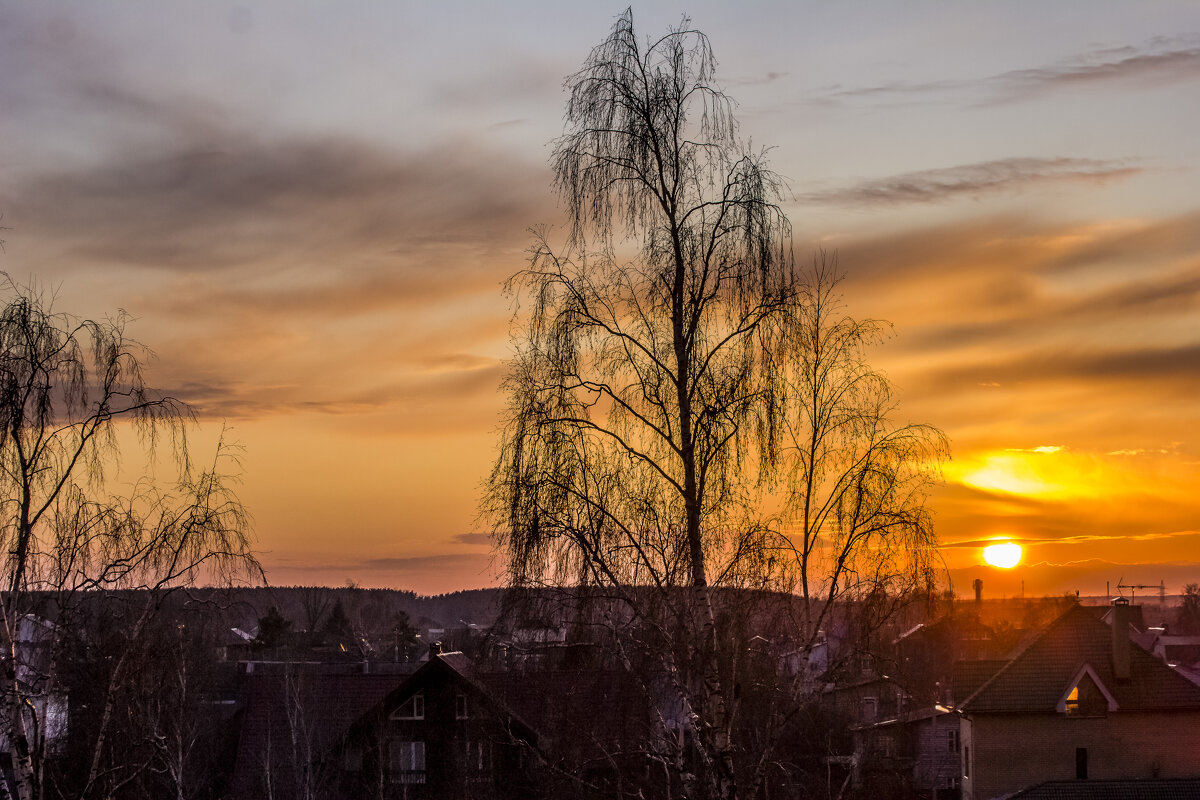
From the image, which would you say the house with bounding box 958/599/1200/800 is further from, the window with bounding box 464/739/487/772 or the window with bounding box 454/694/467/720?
the window with bounding box 454/694/467/720

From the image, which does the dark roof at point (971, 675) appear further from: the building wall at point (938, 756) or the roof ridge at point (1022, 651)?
the building wall at point (938, 756)

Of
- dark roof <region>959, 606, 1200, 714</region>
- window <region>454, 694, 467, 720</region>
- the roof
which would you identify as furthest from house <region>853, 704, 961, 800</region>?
window <region>454, 694, 467, 720</region>

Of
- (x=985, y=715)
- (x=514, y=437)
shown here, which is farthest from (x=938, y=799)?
(x=514, y=437)

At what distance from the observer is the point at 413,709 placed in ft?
156

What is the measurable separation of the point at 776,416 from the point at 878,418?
1.73 metres

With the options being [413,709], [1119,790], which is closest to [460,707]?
[413,709]

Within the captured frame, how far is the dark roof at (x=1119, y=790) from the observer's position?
126 feet

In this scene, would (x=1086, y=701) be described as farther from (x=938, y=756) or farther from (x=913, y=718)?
(x=913, y=718)

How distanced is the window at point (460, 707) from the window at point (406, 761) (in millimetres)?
1948

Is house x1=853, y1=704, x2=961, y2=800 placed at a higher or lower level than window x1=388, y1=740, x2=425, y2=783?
lower

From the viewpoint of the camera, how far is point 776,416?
Result: 1525 centimetres

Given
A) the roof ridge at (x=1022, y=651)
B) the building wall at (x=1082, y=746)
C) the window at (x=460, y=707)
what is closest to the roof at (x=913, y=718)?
the roof ridge at (x=1022, y=651)

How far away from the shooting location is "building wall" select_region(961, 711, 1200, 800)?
4762cm

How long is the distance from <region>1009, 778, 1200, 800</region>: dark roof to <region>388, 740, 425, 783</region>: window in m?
22.7
